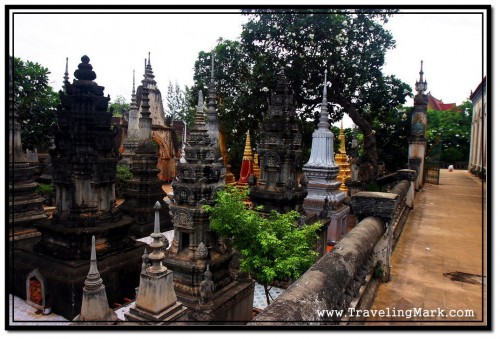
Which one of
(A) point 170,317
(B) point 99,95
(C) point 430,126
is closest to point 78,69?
(B) point 99,95

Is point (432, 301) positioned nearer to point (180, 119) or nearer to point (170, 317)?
point (170, 317)

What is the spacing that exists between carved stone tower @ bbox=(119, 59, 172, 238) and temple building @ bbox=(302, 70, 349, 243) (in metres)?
6.21

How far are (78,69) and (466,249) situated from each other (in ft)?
33.6

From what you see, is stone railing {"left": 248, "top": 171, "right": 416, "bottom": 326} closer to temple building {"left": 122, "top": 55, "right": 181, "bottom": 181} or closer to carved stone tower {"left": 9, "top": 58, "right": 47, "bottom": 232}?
carved stone tower {"left": 9, "top": 58, "right": 47, "bottom": 232}

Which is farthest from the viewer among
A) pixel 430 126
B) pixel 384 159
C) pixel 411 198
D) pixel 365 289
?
pixel 430 126

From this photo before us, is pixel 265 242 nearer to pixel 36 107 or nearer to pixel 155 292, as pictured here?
pixel 155 292

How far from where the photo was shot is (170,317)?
6035 millimetres

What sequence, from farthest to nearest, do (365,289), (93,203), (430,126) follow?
(430,126) < (93,203) < (365,289)

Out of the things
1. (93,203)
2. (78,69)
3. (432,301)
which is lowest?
(432,301)

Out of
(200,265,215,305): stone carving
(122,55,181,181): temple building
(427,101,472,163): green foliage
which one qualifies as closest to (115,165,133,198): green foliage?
(122,55,181,181): temple building

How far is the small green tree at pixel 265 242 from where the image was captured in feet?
19.8

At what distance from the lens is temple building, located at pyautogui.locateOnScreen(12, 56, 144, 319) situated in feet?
26.2

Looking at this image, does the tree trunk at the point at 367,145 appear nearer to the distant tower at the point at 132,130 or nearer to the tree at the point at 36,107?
the distant tower at the point at 132,130

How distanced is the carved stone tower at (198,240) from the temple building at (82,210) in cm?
153
